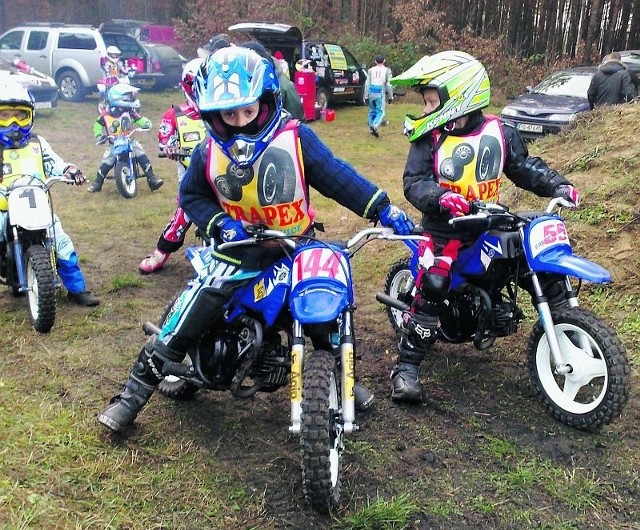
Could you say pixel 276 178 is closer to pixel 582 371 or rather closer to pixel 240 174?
pixel 240 174

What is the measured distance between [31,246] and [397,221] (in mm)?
3211

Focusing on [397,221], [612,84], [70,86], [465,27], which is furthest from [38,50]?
[397,221]

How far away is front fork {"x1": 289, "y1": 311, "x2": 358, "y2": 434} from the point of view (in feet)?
9.95

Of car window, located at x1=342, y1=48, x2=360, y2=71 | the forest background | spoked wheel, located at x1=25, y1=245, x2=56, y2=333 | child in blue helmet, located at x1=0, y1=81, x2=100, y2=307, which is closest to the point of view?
spoked wheel, located at x1=25, y1=245, x2=56, y2=333

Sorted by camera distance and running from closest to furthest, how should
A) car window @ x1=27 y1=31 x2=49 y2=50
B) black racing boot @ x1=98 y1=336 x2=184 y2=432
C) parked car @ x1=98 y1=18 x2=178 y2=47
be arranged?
black racing boot @ x1=98 y1=336 x2=184 y2=432
car window @ x1=27 y1=31 x2=49 y2=50
parked car @ x1=98 y1=18 x2=178 y2=47

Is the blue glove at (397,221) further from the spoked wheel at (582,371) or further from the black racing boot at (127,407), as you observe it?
the black racing boot at (127,407)

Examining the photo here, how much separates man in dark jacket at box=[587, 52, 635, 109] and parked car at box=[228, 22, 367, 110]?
875 centimetres

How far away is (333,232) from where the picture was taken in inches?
330

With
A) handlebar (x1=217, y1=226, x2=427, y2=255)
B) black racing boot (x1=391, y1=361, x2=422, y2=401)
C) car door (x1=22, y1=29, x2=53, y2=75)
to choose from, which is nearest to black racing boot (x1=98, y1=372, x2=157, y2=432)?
handlebar (x1=217, y1=226, x2=427, y2=255)

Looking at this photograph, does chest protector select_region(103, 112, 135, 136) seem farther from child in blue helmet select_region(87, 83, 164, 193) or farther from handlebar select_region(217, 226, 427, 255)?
handlebar select_region(217, 226, 427, 255)

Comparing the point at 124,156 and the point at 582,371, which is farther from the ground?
the point at 582,371

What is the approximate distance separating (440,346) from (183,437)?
6.97 ft

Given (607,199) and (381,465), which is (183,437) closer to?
(381,465)

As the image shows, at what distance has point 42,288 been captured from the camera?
16.7 ft
